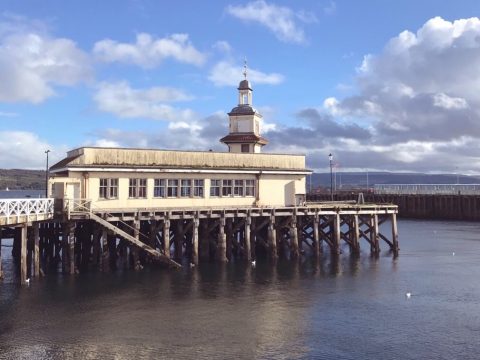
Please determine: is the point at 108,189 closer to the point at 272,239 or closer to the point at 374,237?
the point at 272,239

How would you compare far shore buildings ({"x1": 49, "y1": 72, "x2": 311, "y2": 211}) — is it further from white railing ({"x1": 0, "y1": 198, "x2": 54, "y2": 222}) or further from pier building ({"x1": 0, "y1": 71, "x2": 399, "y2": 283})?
white railing ({"x1": 0, "y1": 198, "x2": 54, "y2": 222})

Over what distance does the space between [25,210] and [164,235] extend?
9871mm

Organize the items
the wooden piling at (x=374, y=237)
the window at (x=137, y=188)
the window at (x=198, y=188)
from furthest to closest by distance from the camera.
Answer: the wooden piling at (x=374, y=237) < the window at (x=198, y=188) < the window at (x=137, y=188)

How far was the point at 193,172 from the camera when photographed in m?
42.3

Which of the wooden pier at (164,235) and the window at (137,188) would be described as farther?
the window at (137,188)

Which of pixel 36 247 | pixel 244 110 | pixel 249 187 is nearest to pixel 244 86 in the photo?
pixel 244 110

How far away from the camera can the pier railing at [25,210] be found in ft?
100

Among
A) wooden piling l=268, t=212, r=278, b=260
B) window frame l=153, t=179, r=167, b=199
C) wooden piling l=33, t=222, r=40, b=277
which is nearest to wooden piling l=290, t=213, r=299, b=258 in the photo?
wooden piling l=268, t=212, r=278, b=260

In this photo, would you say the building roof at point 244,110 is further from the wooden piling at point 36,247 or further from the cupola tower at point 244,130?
the wooden piling at point 36,247

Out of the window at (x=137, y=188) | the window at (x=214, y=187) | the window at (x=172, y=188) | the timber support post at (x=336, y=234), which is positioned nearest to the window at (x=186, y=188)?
the window at (x=172, y=188)

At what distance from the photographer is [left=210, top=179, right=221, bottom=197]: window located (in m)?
43.6

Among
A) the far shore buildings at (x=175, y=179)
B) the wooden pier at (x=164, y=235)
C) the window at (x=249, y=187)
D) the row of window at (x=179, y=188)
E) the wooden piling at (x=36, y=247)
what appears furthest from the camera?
the window at (x=249, y=187)

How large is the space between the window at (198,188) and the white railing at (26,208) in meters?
11.3

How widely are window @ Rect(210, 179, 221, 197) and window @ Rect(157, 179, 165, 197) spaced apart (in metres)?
4.13
